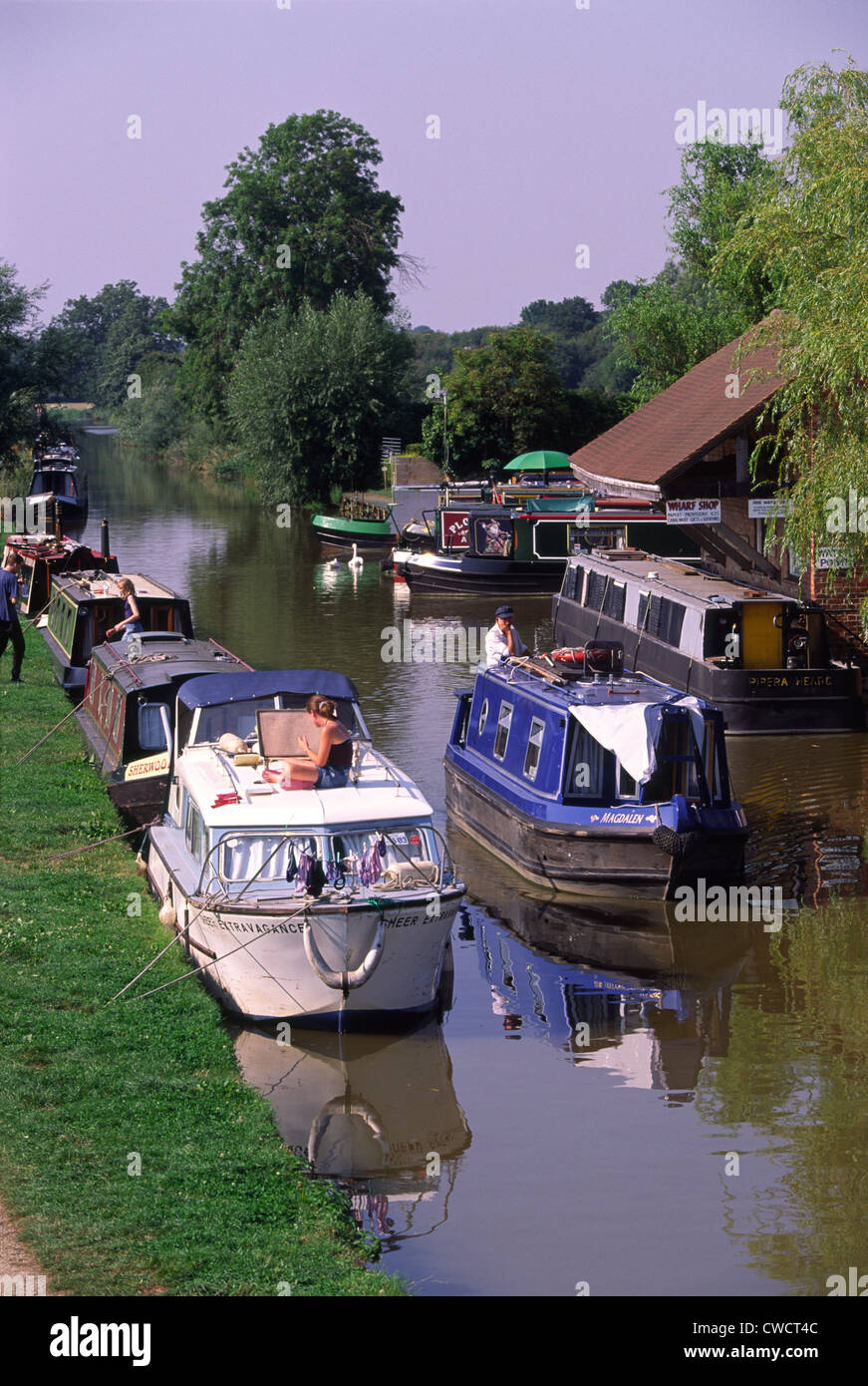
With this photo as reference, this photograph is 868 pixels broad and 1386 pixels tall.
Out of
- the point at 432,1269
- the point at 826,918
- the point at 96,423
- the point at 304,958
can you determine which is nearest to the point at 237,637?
the point at 826,918

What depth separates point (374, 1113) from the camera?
11.6 meters

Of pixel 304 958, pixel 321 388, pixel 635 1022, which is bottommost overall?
pixel 635 1022

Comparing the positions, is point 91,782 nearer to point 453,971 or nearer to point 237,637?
point 453,971

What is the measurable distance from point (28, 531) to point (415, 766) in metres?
26.5

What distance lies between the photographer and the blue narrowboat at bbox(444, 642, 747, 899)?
1588cm

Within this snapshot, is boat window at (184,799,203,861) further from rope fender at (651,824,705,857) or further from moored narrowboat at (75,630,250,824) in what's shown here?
rope fender at (651,824,705,857)

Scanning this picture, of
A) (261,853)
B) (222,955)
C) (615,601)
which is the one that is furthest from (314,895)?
(615,601)

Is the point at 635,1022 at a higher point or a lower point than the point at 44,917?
lower

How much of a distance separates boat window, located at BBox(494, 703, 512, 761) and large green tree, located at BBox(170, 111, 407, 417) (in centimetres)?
5487

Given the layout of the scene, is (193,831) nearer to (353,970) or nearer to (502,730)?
(353,970)

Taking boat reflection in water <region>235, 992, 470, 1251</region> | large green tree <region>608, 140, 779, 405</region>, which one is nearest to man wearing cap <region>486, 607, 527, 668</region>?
boat reflection in water <region>235, 992, 470, 1251</region>

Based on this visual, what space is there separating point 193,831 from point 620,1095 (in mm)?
4695

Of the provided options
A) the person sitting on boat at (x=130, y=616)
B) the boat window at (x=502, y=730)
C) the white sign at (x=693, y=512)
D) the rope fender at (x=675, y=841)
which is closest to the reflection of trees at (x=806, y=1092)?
the rope fender at (x=675, y=841)
